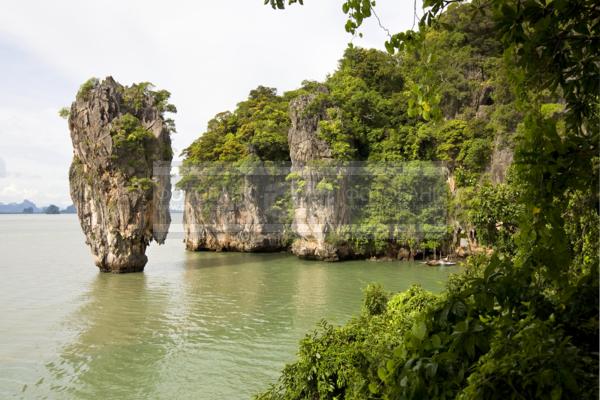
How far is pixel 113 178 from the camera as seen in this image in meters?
23.4

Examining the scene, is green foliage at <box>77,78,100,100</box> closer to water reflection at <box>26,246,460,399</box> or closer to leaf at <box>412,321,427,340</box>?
water reflection at <box>26,246,460,399</box>

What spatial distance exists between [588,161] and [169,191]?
26.0 metres

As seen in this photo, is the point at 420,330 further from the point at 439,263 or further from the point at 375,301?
the point at 439,263

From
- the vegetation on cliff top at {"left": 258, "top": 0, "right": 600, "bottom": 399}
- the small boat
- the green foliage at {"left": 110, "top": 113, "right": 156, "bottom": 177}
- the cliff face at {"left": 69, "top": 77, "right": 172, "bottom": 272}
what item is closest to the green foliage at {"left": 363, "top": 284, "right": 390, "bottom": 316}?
the vegetation on cliff top at {"left": 258, "top": 0, "right": 600, "bottom": 399}

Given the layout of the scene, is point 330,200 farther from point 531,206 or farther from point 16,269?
point 531,206

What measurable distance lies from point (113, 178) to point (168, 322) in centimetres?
1234

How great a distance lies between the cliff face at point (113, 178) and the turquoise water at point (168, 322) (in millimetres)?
1821

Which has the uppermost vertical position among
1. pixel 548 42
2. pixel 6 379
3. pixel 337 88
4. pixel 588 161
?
pixel 337 88

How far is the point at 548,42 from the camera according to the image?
1.64m

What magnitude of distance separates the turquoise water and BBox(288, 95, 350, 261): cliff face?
73.2 inches

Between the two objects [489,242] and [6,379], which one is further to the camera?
[489,242]

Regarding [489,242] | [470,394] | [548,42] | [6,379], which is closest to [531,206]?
[548,42]

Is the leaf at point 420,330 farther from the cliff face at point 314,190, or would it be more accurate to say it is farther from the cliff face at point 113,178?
the cliff face at point 314,190

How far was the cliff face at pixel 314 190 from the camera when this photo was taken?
27500 millimetres
